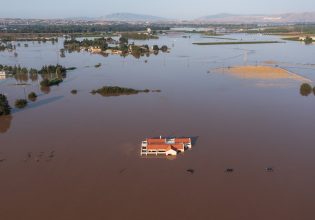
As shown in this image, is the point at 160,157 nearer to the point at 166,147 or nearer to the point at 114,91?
the point at 166,147

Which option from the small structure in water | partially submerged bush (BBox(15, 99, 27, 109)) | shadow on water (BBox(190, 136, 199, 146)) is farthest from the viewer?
partially submerged bush (BBox(15, 99, 27, 109))

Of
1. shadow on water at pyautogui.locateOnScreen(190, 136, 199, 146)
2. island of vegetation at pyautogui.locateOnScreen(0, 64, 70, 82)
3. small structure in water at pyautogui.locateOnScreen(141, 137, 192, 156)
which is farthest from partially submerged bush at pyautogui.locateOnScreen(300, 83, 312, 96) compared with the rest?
island of vegetation at pyautogui.locateOnScreen(0, 64, 70, 82)

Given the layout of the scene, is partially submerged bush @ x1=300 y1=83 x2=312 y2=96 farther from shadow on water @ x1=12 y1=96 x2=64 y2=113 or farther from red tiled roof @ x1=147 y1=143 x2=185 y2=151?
shadow on water @ x1=12 y1=96 x2=64 y2=113

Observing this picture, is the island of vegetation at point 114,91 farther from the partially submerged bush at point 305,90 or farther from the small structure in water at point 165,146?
the partially submerged bush at point 305,90

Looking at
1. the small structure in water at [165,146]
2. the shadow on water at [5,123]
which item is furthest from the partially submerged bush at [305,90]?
the shadow on water at [5,123]

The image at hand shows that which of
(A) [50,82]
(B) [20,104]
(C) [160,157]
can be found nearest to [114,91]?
(A) [50,82]

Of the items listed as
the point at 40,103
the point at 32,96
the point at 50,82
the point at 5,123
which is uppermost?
the point at 50,82
